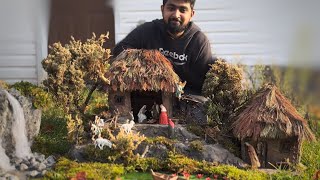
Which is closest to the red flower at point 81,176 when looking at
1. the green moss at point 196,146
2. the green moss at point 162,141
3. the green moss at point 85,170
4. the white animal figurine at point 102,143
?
the green moss at point 85,170

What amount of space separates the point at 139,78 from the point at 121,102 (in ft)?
2.03

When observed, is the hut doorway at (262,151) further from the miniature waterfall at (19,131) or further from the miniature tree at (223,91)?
the miniature waterfall at (19,131)

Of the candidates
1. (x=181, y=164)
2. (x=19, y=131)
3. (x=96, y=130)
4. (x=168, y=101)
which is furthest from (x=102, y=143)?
(x=168, y=101)

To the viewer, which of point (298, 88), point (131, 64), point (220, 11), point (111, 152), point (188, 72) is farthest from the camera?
point (220, 11)

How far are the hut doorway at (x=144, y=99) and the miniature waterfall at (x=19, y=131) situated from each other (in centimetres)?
192

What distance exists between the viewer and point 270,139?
7.72 metres

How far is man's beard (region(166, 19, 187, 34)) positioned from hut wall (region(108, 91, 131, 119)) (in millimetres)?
1570

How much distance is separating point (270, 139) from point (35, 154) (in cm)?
361

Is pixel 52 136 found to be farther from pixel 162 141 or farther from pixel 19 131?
pixel 162 141

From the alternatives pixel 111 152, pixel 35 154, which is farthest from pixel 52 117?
pixel 111 152

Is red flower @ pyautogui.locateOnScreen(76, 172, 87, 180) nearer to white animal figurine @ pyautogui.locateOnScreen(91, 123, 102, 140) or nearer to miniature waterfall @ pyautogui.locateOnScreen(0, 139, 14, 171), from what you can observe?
white animal figurine @ pyautogui.locateOnScreen(91, 123, 102, 140)

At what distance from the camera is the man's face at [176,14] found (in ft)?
29.8

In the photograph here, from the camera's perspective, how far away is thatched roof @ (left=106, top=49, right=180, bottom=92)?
8203mm

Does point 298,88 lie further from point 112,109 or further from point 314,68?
point 112,109
